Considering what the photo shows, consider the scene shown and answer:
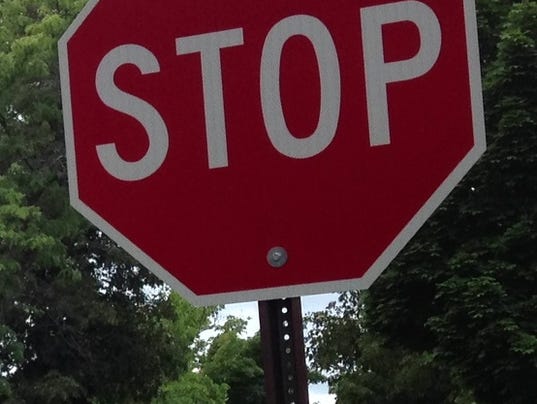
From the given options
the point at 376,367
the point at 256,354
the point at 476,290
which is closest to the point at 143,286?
the point at 376,367

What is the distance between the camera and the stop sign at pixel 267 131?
2.30 m

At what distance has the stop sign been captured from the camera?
7.55ft

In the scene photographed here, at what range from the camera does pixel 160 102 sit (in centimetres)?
241

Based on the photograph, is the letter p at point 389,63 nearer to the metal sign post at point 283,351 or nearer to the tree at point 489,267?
the metal sign post at point 283,351

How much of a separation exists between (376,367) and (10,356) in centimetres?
817

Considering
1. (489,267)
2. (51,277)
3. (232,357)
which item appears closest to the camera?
(489,267)

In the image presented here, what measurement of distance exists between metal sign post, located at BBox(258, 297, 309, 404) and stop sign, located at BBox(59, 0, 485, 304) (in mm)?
49

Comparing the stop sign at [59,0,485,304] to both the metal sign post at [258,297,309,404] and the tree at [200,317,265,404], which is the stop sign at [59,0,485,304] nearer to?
the metal sign post at [258,297,309,404]

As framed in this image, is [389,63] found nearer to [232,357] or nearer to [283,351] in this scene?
[283,351]

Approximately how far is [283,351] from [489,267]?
734 inches

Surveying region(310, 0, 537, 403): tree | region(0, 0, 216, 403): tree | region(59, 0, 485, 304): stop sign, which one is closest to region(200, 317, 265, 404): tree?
region(0, 0, 216, 403): tree

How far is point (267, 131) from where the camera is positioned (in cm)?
A: 235

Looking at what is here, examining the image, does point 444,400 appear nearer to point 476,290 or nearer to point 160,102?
point 476,290

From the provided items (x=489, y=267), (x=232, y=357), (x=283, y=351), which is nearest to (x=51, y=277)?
(x=489, y=267)
